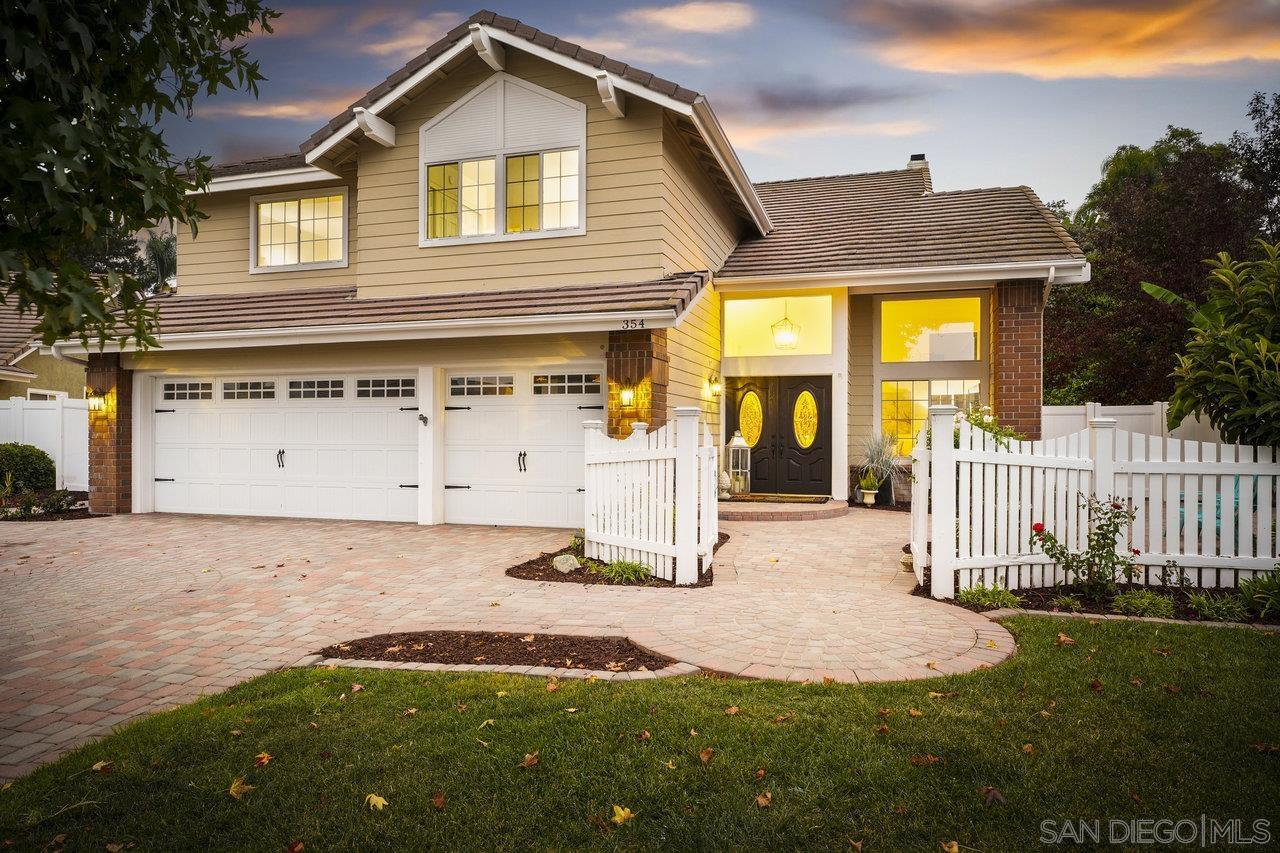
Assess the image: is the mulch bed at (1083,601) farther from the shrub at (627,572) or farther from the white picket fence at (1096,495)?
the shrub at (627,572)

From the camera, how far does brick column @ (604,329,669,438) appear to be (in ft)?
31.0

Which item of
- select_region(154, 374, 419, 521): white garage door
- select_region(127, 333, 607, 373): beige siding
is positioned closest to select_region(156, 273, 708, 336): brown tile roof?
select_region(127, 333, 607, 373): beige siding

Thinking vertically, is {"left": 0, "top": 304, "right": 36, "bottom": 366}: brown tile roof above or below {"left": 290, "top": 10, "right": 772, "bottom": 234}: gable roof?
below

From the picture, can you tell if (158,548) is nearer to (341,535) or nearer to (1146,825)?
(341,535)

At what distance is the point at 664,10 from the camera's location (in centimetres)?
1252

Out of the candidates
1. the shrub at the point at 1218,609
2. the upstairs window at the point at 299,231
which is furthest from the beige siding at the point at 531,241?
the shrub at the point at 1218,609

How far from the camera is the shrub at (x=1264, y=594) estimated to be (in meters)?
5.31

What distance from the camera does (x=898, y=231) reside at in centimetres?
1319

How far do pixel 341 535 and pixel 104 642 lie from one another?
4.95 meters

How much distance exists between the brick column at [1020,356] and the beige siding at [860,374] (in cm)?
264

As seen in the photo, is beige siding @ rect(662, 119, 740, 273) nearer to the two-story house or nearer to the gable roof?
the two-story house

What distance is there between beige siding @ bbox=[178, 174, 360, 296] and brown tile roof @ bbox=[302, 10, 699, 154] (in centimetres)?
227

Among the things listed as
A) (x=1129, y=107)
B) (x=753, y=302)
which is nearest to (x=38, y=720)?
(x=753, y=302)

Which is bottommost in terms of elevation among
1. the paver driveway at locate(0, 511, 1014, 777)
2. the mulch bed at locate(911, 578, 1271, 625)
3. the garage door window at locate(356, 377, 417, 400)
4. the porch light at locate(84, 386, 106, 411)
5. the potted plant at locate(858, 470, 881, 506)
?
the paver driveway at locate(0, 511, 1014, 777)
